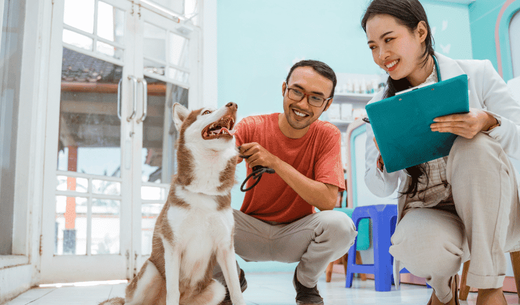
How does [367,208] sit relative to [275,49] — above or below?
below

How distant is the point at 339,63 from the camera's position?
4961 mm

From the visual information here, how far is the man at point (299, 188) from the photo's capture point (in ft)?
5.48

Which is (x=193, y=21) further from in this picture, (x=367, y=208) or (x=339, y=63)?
(x=367, y=208)

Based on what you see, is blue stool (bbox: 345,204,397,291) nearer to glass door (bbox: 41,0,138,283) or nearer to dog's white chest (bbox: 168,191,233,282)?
dog's white chest (bbox: 168,191,233,282)

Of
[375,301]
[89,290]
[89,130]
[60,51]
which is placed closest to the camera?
[375,301]

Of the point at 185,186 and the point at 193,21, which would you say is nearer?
the point at 185,186

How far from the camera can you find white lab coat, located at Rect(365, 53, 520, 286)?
123 centimetres

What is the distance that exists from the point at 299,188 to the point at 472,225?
2.21ft

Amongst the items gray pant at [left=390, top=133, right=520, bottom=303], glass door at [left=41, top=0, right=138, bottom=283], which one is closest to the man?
gray pant at [left=390, top=133, right=520, bottom=303]

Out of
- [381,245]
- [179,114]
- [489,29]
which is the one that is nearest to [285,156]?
[179,114]

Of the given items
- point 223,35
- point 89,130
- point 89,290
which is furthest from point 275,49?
point 89,290

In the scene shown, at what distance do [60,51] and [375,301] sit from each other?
9.97 feet

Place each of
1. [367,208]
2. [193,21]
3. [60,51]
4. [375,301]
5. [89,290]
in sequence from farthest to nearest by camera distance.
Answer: [193,21] → [60,51] → [367,208] → [89,290] → [375,301]

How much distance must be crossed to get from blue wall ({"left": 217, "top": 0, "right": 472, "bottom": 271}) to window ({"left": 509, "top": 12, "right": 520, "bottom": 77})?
163 centimetres
